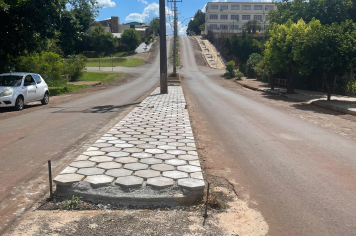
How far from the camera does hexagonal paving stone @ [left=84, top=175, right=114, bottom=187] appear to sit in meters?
4.14

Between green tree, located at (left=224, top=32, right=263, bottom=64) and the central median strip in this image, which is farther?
green tree, located at (left=224, top=32, right=263, bottom=64)

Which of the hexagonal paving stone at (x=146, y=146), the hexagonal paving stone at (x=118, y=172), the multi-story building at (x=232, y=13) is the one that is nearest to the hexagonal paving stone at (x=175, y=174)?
the hexagonal paving stone at (x=118, y=172)

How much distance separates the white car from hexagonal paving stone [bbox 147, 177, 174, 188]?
35.1 feet

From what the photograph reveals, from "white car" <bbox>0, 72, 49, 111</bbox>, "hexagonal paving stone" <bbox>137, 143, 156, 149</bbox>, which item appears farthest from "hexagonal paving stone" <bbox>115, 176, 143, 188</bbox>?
"white car" <bbox>0, 72, 49, 111</bbox>

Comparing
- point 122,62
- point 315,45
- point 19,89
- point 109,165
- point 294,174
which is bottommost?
point 294,174

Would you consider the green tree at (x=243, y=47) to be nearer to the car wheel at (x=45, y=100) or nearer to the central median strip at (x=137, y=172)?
the car wheel at (x=45, y=100)

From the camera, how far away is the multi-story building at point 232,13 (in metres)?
109

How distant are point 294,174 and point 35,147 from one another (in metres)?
5.10

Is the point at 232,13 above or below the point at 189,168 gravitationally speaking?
above

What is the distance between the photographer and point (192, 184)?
13.7 feet

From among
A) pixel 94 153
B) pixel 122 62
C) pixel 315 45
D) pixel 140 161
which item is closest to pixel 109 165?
pixel 140 161

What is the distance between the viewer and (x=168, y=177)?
445 cm

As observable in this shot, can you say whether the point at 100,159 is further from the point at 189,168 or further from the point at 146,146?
the point at 189,168

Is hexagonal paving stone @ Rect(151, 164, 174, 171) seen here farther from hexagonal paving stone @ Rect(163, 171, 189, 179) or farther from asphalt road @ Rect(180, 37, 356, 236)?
asphalt road @ Rect(180, 37, 356, 236)
